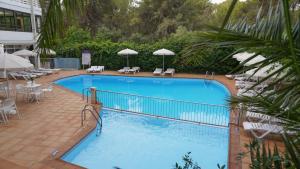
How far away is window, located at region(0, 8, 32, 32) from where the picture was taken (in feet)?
62.2

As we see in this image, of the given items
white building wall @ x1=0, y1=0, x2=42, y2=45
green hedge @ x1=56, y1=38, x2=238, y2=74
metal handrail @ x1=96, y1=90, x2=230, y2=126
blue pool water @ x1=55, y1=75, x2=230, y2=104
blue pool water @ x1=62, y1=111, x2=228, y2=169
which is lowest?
blue pool water @ x1=62, y1=111, x2=228, y2=169

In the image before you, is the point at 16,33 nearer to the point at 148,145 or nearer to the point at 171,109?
the point at 171,109

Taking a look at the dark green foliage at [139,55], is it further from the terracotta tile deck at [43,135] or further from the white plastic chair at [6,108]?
the white plastic chair at [6,108]

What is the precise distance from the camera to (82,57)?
2172cm

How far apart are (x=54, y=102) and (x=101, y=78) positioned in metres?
8.58

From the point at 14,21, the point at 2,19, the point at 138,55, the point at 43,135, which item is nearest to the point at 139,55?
the point at 138,55

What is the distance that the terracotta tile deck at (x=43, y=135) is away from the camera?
593cm

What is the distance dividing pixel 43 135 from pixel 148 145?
322cm

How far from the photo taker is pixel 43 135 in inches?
293

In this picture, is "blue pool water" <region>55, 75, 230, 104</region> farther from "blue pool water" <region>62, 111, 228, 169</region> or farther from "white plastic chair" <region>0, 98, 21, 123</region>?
"white plastic chair" <region>0, 98, 21, 123</region>

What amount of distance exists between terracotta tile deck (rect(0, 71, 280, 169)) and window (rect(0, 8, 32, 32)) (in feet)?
36.3

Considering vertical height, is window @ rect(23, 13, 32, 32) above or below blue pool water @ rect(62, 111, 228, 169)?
above

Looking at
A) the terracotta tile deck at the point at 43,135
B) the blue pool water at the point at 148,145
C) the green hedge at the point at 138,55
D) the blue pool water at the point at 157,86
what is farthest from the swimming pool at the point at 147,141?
the green hedge at the point at 138,55

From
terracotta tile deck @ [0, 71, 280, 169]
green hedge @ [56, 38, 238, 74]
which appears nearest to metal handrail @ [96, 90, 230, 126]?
terracotta tile deck @ [0, 71, 280, 169]
